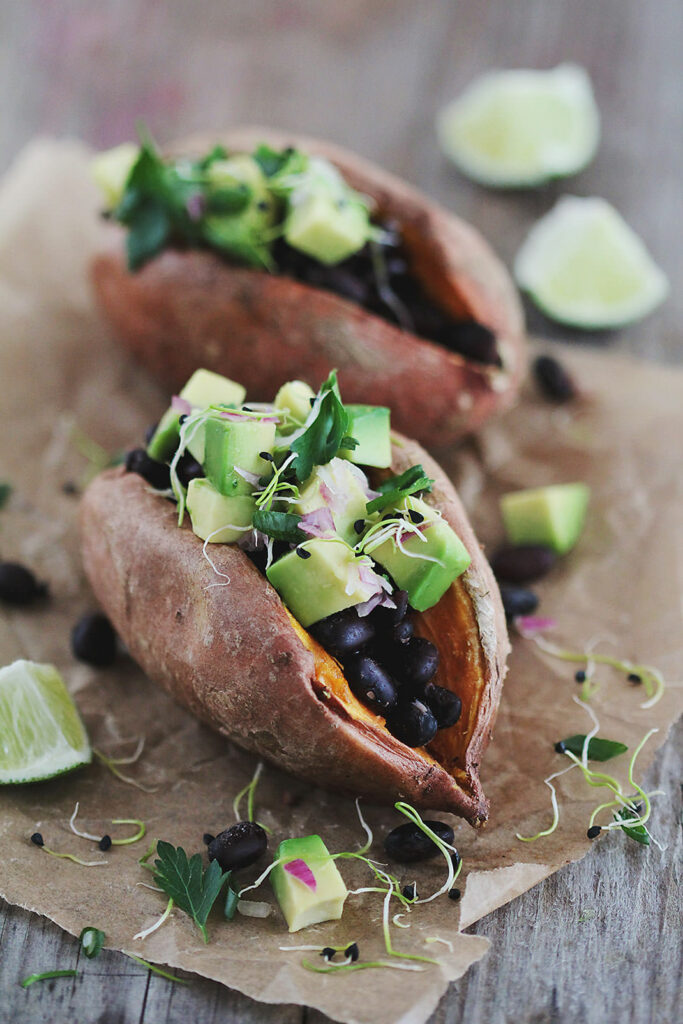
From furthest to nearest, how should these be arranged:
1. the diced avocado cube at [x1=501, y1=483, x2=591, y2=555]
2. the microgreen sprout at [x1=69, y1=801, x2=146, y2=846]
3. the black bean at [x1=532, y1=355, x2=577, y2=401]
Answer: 1. the black bean at [x1=532, y1=355, x2=577, y2=401]
2. the diced avocado cube at [x1=501, y1=483, x2=591, y2=555]
3. the microgreen sprout at [x1=69, y1=801, x2=146, y2=846]

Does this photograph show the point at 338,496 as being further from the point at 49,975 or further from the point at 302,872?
the point at 49,975

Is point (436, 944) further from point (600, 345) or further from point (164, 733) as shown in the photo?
point (600, 345)

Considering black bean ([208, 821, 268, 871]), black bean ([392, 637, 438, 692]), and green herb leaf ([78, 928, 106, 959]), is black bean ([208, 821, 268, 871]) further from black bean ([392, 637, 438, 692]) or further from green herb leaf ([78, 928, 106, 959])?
black bean ([392, 637, 438, 692])

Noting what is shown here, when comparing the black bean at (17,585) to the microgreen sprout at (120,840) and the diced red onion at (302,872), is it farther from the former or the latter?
the diced red onion at (302,872)

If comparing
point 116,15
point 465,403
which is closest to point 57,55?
point 116,15

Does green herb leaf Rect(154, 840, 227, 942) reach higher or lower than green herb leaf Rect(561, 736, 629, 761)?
lower

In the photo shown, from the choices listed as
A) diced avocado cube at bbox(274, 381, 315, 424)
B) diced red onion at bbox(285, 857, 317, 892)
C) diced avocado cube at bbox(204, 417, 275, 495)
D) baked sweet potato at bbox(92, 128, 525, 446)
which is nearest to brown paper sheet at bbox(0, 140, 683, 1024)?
diced red onion at bbox(285, 857, 317, 892)

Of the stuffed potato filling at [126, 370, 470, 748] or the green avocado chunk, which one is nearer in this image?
the stuffed potato filling at [126, 370, 470, 748]

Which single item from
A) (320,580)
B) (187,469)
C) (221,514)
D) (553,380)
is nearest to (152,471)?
(187,469)
